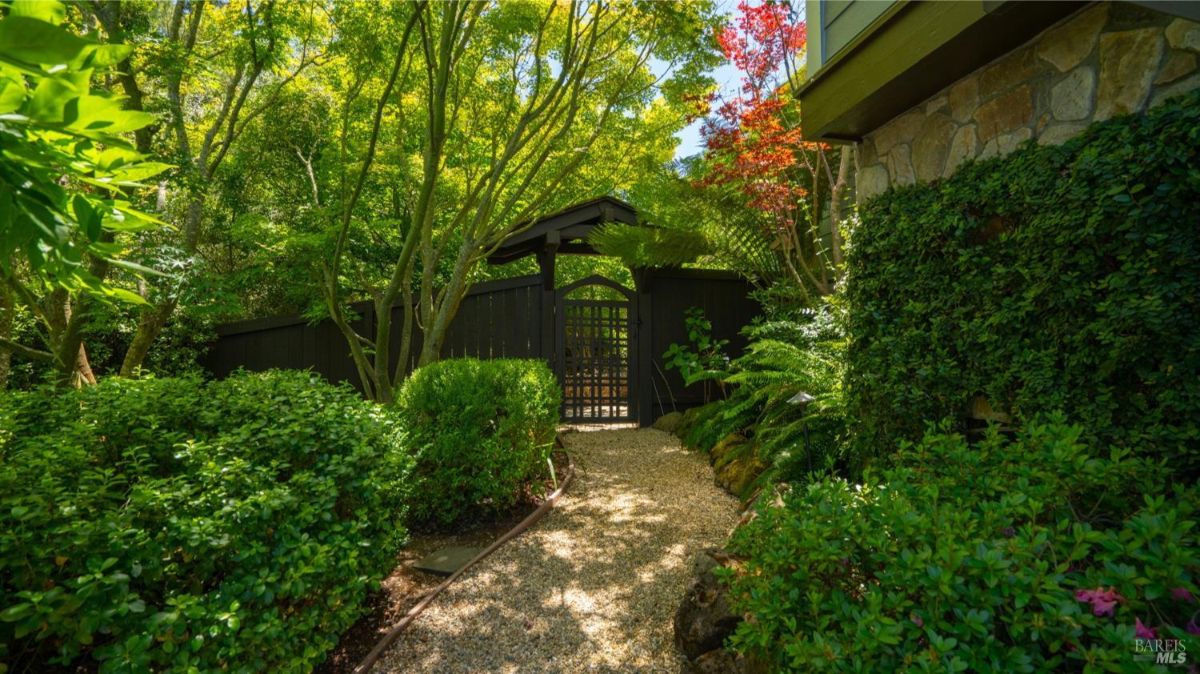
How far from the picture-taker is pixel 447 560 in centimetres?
340

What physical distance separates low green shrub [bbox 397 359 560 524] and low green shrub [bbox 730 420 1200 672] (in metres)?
2.35

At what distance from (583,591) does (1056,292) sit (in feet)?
8.32

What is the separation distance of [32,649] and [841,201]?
622cm

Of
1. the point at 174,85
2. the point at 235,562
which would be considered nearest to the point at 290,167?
the point at 174,85

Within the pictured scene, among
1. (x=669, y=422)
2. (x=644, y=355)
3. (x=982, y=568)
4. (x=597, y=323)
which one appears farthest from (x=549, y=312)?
(x=982, y=568)

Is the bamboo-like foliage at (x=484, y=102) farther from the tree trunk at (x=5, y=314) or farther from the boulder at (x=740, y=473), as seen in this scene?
the boulder at (x=740, y=473)

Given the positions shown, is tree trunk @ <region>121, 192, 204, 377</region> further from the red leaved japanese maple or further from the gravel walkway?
the red leaved japanese maple

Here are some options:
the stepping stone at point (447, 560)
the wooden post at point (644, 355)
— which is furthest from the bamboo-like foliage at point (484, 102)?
the stepping stone at point (447, 560)

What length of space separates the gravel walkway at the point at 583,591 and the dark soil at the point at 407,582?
16 centimetres

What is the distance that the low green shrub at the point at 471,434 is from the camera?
380cm

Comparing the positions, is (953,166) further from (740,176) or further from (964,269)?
(740,176)

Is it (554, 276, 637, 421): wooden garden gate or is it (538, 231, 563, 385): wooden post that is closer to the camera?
(538, 231, 563, 385): wooden post

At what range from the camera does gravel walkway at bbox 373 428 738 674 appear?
2.48 meters

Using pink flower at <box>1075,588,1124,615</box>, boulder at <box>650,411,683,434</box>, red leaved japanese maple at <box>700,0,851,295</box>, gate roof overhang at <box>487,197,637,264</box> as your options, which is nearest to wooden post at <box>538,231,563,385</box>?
gate roof overhang at <box>487,197,637,264</box>
